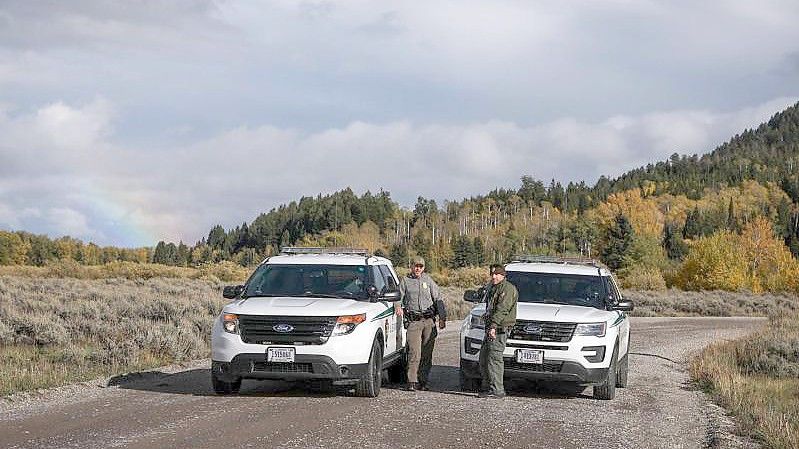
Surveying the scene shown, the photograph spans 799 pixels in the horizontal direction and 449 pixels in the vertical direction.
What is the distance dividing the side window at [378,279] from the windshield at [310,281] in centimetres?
28

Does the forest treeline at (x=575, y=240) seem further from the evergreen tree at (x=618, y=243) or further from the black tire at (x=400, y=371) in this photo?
the black tire at (x=400, y=371)

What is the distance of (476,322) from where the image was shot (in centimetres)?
1380

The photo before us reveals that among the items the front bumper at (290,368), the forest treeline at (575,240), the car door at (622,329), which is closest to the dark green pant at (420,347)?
the front bumper at (290,368)

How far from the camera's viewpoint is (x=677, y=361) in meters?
22.1

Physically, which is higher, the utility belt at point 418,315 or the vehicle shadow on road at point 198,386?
the utility belt at point 418,315

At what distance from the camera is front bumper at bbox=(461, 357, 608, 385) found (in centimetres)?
1311

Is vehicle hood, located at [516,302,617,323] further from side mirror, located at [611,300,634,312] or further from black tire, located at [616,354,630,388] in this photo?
black tire, located at [616,354,630,388]

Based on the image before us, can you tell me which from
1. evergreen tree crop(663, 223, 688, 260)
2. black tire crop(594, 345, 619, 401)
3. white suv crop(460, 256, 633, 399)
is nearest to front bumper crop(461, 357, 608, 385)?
white suv crop(460, 256, 633, 399)

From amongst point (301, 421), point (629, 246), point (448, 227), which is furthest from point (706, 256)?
point (448, 227)

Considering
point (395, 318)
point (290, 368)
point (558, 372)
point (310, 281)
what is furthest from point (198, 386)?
point (558, 372)

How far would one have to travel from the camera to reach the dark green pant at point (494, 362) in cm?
1312

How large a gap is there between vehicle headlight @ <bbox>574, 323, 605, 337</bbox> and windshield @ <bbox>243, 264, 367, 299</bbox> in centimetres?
308

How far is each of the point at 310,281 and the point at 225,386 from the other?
1.97 m

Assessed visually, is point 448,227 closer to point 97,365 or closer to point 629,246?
point 629,246
